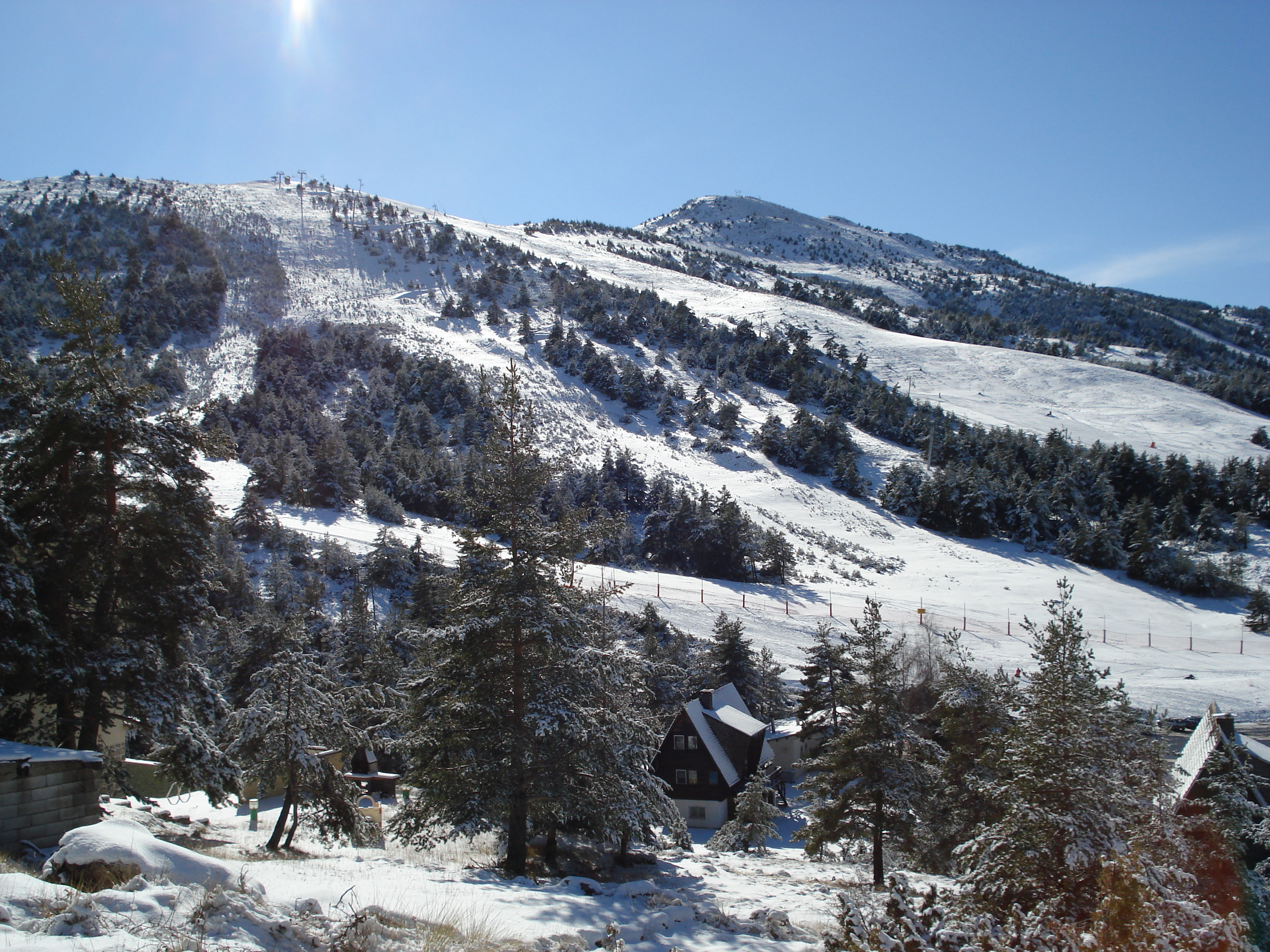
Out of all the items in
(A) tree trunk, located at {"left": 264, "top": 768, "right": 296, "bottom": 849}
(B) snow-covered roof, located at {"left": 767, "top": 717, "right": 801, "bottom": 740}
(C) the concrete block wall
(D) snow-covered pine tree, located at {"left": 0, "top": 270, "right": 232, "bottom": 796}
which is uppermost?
(D) snow-covered pine tree, located at {"left": 0, "top": 270, "right": 232, "bottom": 796}

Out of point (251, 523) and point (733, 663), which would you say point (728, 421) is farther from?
point (251, 523)

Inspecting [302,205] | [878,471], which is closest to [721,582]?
[878,471]

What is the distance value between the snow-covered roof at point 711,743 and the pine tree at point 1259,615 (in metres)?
43.2

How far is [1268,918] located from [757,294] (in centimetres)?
14937

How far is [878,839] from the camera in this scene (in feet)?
55.1

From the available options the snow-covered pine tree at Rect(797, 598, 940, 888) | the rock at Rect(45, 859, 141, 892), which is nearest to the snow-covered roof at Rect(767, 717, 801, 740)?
the snow-covered pine tree at Rect(797, 598, 940, 888)

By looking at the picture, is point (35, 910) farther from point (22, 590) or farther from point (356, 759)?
point (356, 759)

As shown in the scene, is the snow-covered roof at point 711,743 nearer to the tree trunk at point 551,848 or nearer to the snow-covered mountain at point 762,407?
the tree trunk at point 551,848

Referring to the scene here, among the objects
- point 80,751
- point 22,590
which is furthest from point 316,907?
point 22,590

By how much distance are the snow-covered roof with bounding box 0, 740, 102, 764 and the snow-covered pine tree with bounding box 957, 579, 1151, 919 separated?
12538 mm

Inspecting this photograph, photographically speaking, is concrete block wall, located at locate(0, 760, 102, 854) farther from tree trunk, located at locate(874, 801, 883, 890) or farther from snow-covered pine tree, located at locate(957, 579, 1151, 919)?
tree trunk, located at locate(874, 801, 883, 890)

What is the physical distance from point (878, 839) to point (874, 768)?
6.26 ft

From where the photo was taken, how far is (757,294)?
495 feet

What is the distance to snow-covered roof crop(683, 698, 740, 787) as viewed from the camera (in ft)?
93.2
